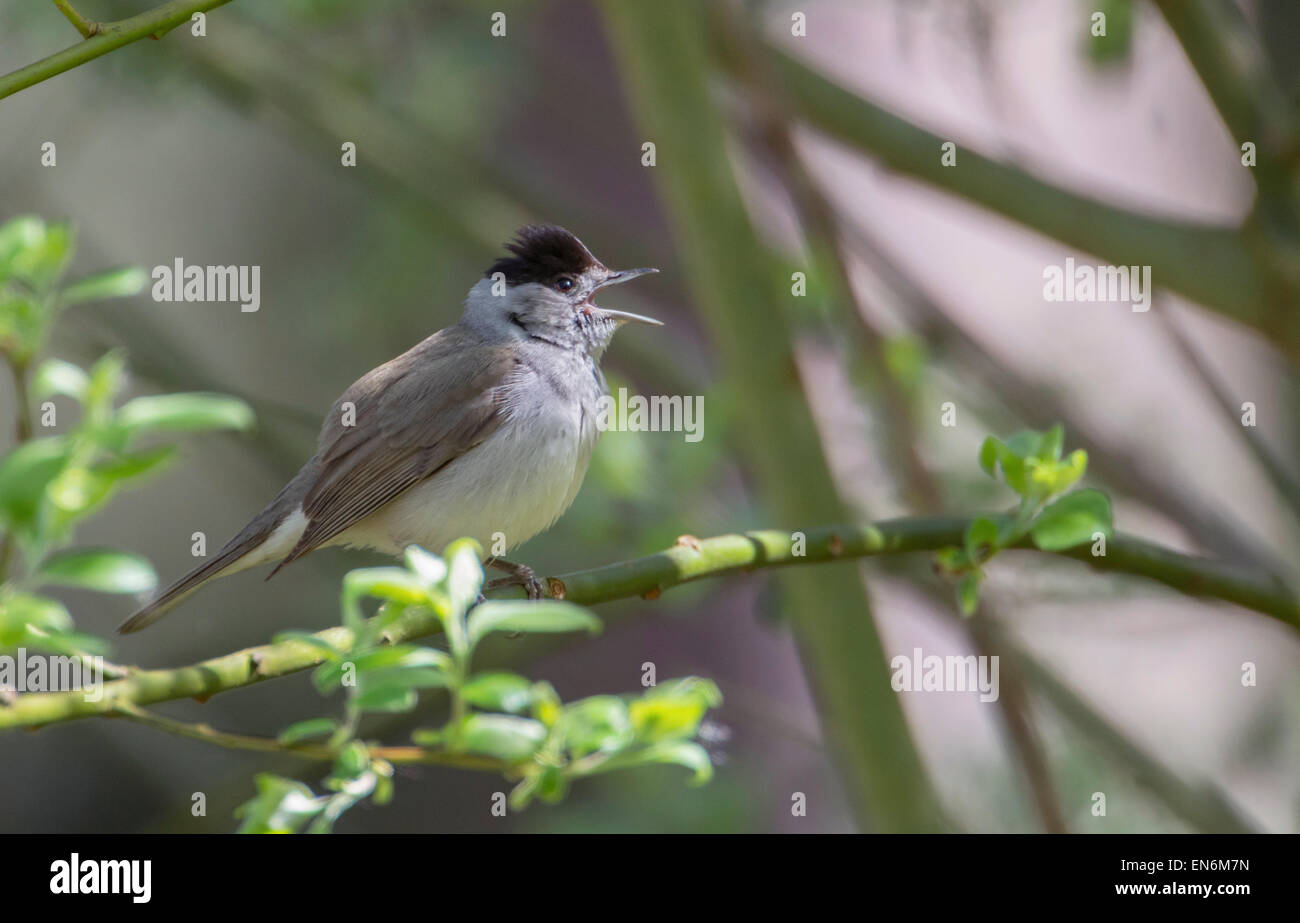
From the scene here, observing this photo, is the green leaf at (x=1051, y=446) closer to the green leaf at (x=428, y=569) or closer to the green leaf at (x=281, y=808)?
the green leaf at (x=428, y=569)

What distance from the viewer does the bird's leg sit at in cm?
270

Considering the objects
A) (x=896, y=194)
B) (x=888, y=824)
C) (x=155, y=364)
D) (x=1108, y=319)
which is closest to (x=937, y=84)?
(x=896, y=194)

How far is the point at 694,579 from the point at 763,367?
49.7 inches

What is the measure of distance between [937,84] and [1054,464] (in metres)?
4.86

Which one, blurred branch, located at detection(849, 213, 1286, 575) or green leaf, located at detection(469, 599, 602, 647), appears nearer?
green leaf, located at detection(469, 599, 602, 647)

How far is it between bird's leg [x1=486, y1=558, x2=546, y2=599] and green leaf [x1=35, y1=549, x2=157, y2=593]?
4.07 ft

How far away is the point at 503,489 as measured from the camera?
3.31 meters

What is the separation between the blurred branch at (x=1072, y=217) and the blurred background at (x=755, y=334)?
1cm

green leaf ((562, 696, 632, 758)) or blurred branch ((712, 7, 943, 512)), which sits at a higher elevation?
blurred branch ((712, 7, 943, 512))
